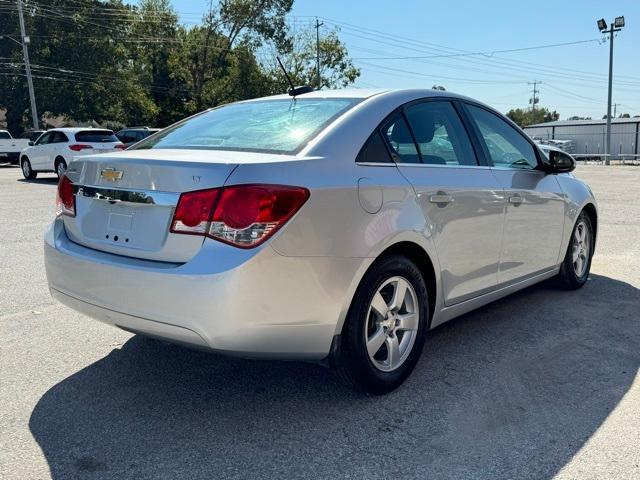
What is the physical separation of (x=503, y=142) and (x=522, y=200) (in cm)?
48

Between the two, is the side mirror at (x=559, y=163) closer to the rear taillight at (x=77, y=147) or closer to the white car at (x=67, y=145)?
the white car at (x=67, y=145)

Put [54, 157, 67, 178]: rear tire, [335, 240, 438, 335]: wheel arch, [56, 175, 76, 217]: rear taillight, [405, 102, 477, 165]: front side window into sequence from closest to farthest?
1. [335, 240, 438, 335]: wheel arch
2. [56, 175, 76, 217]: rear taillight
3. [405, 102, 477, 165]: front side window
4. [54, 157, 67, 178]: rear tire

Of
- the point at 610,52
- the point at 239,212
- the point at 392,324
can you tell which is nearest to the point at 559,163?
the point at 392,324

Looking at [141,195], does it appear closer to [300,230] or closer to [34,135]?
[300,230]

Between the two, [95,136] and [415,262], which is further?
[95,136]

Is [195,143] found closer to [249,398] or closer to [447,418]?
[249,398]

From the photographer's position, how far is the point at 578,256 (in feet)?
18.0

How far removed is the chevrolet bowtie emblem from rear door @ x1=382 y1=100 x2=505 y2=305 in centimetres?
145

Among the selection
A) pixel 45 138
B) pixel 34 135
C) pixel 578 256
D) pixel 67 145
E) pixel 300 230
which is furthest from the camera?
pixel 34 135

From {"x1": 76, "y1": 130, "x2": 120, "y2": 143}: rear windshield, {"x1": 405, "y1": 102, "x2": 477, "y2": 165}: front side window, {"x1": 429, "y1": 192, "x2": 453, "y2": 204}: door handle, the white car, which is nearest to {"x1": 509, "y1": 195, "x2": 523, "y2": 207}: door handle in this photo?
{"x1": 405, "y1": 102, "x2": 477, "y2": 165}: front side window

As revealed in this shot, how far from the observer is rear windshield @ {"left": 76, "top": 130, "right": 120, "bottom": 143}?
677 inches

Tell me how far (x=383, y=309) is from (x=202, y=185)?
1210 mm

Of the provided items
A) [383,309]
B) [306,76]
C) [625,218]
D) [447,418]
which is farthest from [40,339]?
[306,76]

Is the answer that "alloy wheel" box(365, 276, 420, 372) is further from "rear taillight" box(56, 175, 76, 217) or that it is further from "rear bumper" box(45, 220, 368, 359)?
"rear taillight" box(56, 175, 76, 217)
